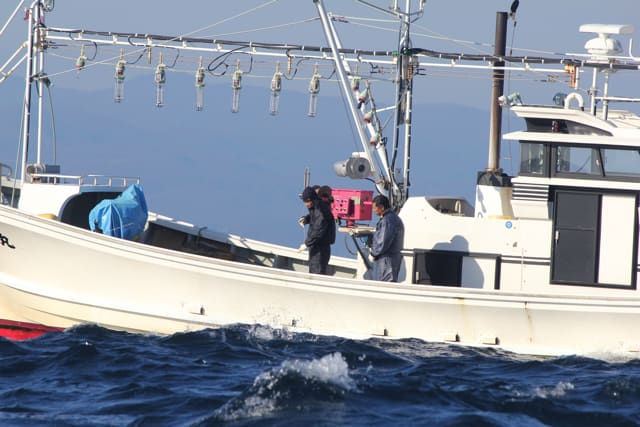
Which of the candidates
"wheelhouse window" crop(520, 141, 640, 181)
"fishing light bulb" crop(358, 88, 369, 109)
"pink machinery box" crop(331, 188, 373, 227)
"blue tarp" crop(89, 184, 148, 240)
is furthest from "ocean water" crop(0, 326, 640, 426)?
"fishing light bulb" crop(358, 88, 369, 109)

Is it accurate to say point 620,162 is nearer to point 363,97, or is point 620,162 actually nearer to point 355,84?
point 363,97

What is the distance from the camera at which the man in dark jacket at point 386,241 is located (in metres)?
15.7

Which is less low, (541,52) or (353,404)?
(541,52)

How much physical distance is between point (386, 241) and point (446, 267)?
3.99 feet

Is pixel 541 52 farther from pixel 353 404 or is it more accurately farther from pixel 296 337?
pixel 353 404

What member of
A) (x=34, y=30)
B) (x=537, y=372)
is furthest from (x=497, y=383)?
(x=34, y=30)

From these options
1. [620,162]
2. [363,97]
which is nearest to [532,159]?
[620,162]

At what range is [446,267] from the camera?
53.7ft

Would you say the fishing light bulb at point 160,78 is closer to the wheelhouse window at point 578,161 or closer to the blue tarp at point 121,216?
the blue tarp at point 121,216

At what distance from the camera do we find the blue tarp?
16953 millimetres

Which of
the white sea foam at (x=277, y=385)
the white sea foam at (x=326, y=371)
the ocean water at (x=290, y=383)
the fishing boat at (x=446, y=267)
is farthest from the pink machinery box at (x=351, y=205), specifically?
the white sea foam at (x=326, y=371)

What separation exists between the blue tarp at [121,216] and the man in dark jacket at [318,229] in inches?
108

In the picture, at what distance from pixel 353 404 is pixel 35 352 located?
17.8 feet

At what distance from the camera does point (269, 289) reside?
15789 mm
